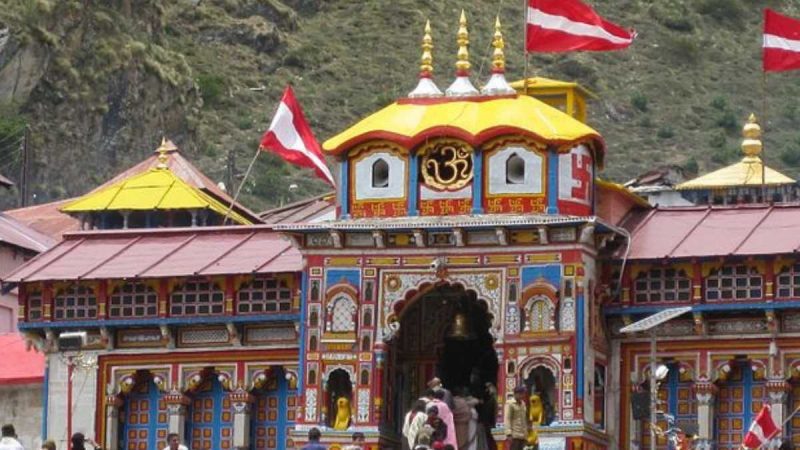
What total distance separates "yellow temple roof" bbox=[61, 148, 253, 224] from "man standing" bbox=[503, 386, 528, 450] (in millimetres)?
19822

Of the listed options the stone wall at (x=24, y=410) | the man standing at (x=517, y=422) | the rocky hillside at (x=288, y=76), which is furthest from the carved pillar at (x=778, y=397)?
the rocky hillside at (x=288, y=76)

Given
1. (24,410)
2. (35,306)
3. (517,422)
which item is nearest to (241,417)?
(35,306)

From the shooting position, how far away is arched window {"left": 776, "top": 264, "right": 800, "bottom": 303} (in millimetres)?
63156

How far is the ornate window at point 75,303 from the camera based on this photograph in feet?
221

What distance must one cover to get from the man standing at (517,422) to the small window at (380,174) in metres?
4.59

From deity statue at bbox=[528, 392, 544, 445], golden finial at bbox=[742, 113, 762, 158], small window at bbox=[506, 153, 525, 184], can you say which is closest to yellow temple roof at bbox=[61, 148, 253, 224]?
golden finial at bbox=[742, 113, 762, 158]

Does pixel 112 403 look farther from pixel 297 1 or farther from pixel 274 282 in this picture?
pixel 297 1

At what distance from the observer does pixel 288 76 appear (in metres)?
148

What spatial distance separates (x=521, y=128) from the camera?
208 feet

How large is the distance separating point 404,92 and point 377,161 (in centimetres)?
7940

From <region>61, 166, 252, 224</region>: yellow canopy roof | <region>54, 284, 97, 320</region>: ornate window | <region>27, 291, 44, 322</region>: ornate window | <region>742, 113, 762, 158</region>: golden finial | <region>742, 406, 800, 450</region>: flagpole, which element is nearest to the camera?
<region>742, 406, 800, 450</region>: flagpole

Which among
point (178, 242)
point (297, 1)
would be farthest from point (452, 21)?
point (178, 242)

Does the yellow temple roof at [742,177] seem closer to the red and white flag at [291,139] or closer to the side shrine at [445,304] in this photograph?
the red and white flag at [291,139]

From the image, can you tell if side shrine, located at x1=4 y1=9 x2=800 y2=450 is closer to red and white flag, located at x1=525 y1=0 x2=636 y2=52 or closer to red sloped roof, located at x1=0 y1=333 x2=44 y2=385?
red and white flag, located at x1=525 y1=0 x2=636 y2=52
